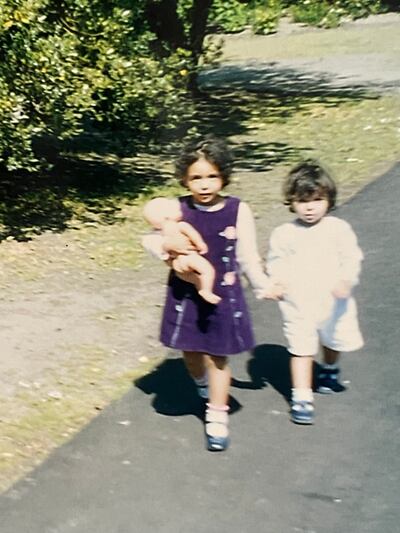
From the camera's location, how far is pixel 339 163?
1195 centimetres

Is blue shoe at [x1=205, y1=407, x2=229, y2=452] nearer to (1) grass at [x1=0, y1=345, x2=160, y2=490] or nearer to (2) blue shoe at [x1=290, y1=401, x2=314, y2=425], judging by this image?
(2) blue shoe at [x1=290, y1=401, x2=314, y2=425]

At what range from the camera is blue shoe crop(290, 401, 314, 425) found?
17.1 ft

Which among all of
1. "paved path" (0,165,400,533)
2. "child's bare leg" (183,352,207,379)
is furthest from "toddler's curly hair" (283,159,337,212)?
"paved path" (0,165,400,533)

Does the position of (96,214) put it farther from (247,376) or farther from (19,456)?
(19,456)

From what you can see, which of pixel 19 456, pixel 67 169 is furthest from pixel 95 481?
pixel 67 169

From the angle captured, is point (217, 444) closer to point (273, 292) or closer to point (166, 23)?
point (273, 292)

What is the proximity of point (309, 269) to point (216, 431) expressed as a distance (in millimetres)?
879

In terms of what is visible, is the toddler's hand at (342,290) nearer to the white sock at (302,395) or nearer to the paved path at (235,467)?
the white sock at (302,395)

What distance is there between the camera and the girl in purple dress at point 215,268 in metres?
4.91

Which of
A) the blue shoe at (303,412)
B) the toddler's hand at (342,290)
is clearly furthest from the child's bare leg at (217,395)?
the toddler's hand at (342,290)

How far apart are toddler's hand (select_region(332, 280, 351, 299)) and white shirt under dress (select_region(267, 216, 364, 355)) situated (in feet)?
0.10

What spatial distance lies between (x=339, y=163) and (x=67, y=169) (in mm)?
2906

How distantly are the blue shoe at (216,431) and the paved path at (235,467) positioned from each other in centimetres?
4

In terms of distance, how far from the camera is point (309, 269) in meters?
5.19
